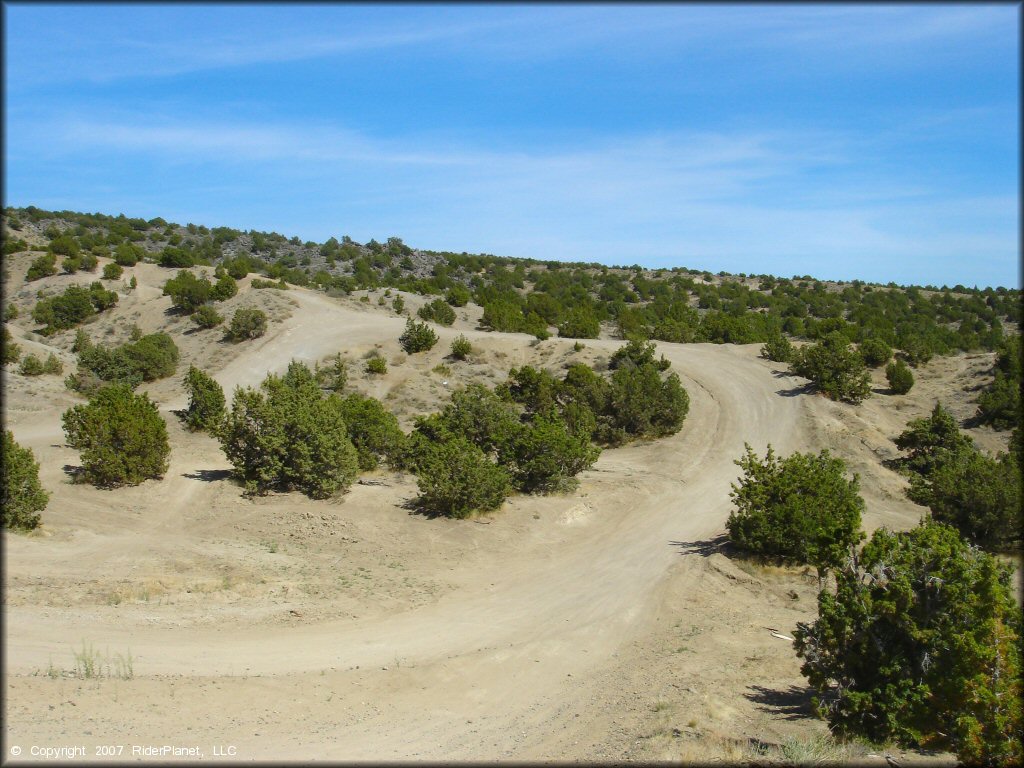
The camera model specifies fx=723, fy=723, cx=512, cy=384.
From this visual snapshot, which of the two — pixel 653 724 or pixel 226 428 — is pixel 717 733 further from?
pixel 226 428

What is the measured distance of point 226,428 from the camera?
20.2 metres

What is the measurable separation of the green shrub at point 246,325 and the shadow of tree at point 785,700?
37.7 meters

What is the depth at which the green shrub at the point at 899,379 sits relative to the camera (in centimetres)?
3406

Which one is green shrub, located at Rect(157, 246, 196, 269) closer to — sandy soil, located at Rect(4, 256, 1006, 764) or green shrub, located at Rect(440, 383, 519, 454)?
sandy soil, located at Rect(4, 256, 1006, 764)

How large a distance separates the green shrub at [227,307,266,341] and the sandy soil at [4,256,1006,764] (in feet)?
53.2

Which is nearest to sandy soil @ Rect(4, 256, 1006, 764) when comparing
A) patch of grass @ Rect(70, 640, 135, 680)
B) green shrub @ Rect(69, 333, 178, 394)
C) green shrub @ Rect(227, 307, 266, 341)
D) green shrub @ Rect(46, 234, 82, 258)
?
patch of grass @ Rect(70, 640, 135, 680)

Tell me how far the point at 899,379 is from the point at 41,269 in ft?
183

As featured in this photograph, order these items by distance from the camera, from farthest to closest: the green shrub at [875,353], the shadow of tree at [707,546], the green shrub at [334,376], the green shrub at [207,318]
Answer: the green shrub at [207,318], the green shrub at [875,353], the green shrub at [334,376], the shadow of tree at [707,546]

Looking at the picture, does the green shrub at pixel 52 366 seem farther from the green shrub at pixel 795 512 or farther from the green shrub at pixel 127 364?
the green shrub at pixel 795 512

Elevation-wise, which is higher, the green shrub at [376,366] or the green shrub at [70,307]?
the green shrub at [70,307]

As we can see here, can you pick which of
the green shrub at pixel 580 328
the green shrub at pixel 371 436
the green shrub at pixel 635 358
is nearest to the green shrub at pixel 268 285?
the green shrub at pixel 580 328

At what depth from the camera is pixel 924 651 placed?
9141 millimetres

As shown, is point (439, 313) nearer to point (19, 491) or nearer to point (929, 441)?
point (929, 441)

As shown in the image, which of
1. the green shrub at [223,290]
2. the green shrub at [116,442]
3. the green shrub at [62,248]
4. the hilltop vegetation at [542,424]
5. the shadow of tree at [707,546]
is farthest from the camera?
the green shrub at [62,248]
